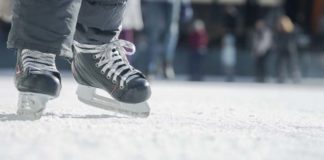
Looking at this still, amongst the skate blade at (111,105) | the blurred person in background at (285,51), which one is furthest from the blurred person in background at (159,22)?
the skate blade at (111,105)

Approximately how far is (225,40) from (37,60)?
1040 centimetres

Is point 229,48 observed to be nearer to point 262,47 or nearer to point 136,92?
point 262,47

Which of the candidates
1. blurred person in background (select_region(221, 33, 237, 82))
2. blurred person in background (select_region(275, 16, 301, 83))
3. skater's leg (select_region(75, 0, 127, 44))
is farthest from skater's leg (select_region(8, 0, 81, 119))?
blurred person in background (select_region(221, 33, 237, 82))

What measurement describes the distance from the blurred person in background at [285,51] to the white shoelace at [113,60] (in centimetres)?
783

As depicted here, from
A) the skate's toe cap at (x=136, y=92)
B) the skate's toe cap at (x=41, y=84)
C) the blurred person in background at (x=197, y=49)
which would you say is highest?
the skate's toe cap at (x=41, y=84)

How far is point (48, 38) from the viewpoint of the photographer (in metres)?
1.84

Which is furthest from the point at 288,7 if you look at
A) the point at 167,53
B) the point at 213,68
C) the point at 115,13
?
the point at 115,13

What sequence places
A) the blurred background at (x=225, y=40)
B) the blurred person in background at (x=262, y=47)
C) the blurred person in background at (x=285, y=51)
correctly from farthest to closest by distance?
the blurred person in background at (x=262, y=47) < the blurred person in background at (x=285, y=51) < the blurred background at (x=225, y=40)

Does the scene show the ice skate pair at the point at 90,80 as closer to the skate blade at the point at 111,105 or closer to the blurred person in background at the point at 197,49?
the skate blade at the point at 111,105

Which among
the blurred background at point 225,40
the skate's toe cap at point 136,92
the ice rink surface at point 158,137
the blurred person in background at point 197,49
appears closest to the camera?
the ice rink surface at point 158,137

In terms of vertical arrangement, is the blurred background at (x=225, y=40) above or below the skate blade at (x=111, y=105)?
below

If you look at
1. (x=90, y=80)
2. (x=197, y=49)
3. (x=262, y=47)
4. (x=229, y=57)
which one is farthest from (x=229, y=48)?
(x=90, y=80)

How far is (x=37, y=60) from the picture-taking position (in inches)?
75.0

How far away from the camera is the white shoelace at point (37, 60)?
190cm
